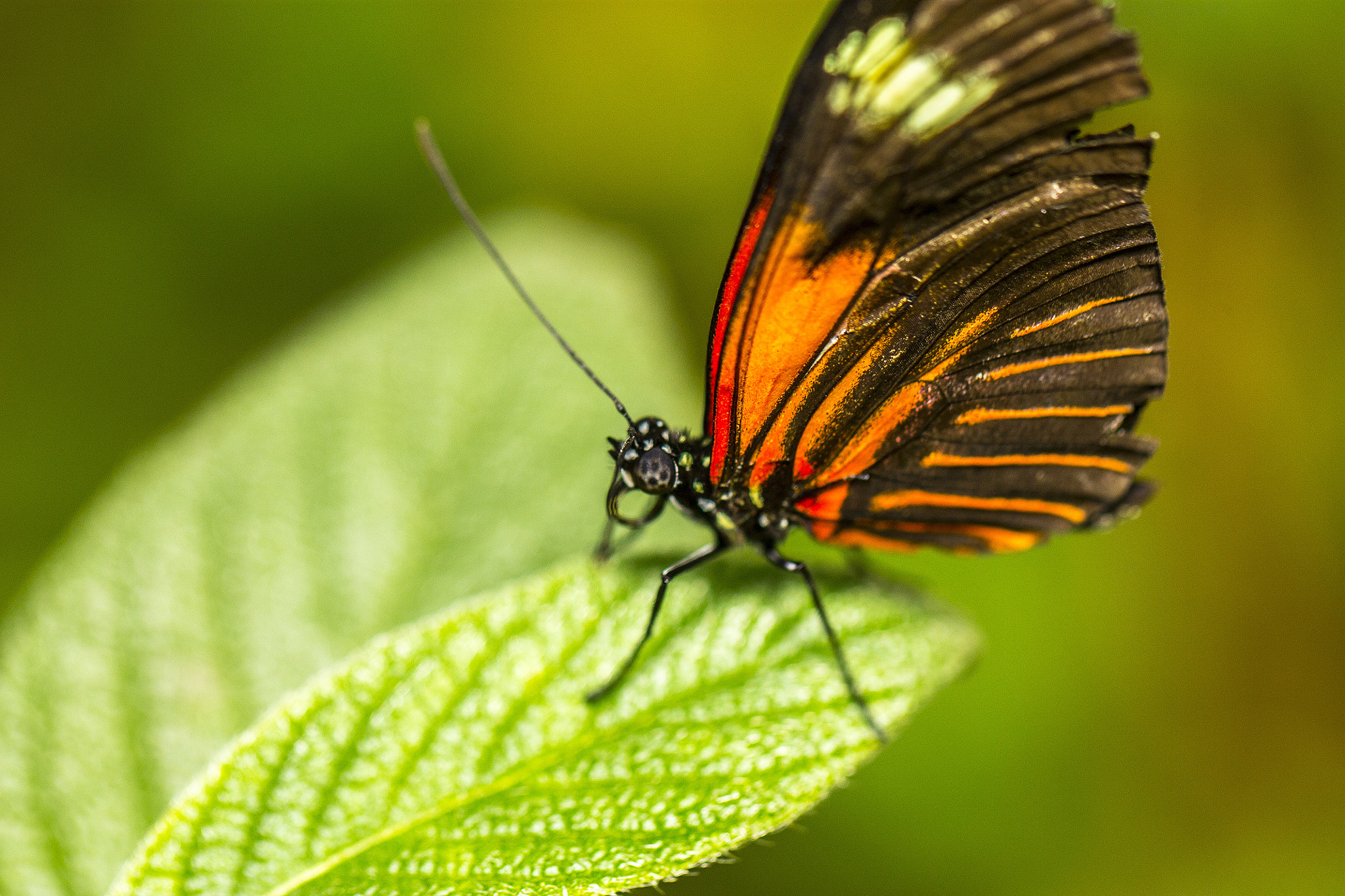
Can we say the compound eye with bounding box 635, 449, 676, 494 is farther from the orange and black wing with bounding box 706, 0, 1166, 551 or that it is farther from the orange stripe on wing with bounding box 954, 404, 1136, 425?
the orange stripe on wing with bounding box 954, 404, 1136, 425

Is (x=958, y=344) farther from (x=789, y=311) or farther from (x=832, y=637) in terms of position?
(x=832, y=637)

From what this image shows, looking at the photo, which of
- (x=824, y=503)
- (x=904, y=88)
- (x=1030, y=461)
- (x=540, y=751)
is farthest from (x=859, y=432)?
(x=540, y=751)

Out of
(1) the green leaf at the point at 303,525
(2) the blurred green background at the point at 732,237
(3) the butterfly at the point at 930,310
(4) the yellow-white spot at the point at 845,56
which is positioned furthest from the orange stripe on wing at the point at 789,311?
(2) the blurred green background at the point at 732,237

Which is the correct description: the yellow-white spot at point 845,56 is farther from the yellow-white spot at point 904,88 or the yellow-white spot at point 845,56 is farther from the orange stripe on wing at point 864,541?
the orange stripe on wing at point 864,541

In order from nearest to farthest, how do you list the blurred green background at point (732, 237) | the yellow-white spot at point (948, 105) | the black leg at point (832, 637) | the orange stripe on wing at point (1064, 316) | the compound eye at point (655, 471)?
the black leg at point (832, 637), the yellow-white spot at point (948, 105), the compound eye at point (655, 471), the orange stripe on wing at point (1064, 316), the blurred green background at point (732, 237)

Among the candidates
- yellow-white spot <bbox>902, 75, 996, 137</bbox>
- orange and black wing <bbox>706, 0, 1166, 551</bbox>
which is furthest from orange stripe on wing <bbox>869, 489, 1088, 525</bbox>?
yellow-white spot <bbox>902, 75, 996, 137</bbox>

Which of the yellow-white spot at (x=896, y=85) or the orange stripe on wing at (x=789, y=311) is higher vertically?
the yellow-white spot at (x=896, y=85)

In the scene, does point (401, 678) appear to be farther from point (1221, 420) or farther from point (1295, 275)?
point (1295, 275)
